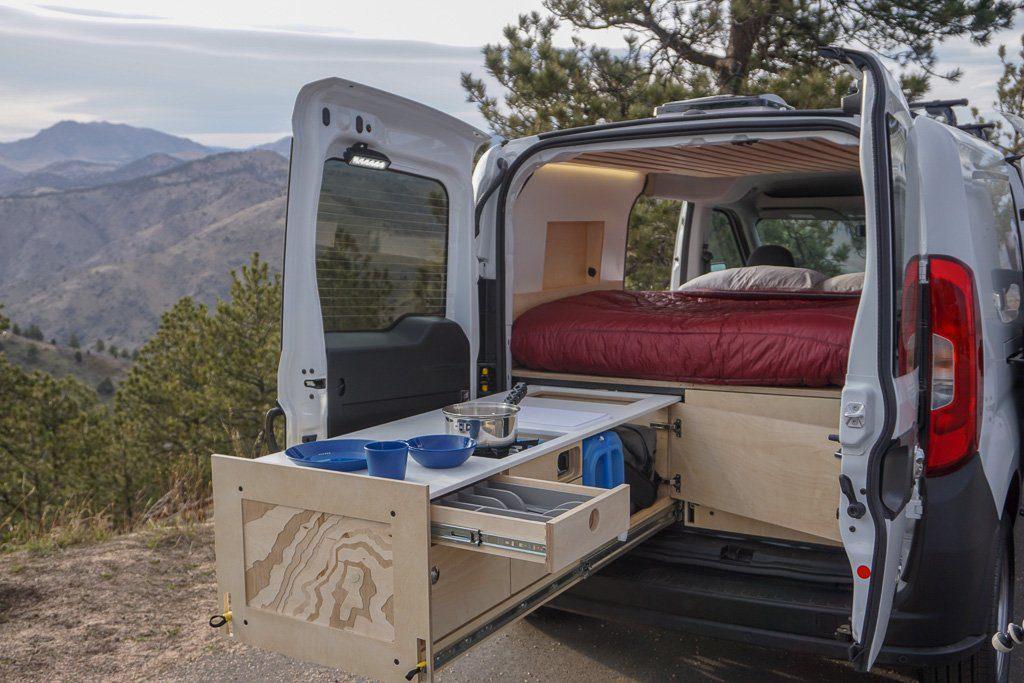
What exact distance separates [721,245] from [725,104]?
2.77 meters

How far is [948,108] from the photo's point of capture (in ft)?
13.3

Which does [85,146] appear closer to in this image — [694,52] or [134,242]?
[134,242]

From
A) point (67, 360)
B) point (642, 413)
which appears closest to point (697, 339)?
point (642, 413)

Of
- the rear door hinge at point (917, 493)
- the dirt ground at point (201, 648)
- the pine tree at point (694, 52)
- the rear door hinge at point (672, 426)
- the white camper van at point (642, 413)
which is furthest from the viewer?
the pine tree at point (694, 52)

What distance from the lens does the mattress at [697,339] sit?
3.59 meters

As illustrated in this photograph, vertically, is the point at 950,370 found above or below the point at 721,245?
below

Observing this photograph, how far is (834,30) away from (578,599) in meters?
9.59

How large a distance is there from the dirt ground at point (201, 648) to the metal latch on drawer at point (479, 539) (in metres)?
1.79

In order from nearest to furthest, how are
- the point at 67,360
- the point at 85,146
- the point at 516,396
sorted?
the point at 516,396 → the point at 67,360 → the point at 85,146

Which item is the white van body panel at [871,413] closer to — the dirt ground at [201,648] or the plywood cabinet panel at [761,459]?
the plywood cabinet panel at [761,459]

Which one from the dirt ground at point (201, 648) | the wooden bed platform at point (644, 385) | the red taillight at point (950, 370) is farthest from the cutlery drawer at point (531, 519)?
the dirt ground at point (201, 648)

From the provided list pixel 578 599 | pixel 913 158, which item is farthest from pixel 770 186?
pixel 578 599

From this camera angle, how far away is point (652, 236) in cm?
1086

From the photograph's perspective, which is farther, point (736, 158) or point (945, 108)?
point (736, 158)
